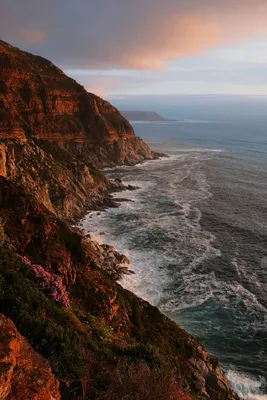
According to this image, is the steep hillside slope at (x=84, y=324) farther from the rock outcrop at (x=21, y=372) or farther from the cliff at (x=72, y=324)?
the rock outcrop at (x=21, y=372)

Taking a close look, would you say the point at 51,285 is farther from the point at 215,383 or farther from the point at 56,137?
the point at 56,137

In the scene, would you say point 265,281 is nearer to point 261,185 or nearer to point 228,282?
point 228,282

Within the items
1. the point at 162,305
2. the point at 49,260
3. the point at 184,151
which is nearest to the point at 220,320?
the point at 162,305

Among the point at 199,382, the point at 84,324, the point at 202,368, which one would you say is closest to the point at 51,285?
the point at 84,324

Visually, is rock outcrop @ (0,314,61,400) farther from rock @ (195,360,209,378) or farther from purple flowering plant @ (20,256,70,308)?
rock @ (195,360,209,378)

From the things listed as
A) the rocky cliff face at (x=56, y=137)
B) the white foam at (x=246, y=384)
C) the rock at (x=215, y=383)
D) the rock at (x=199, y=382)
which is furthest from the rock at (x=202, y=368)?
the rocky cliff face at (x=56, y=137)
